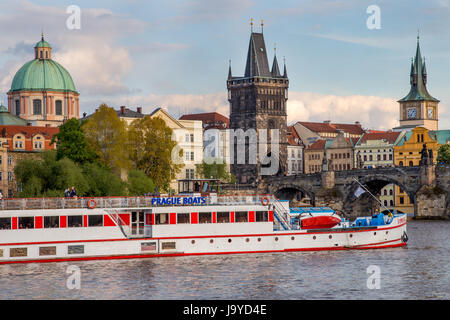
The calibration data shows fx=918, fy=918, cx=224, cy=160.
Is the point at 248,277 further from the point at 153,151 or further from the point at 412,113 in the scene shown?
the point at 412,113

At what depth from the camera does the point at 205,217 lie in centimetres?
5041

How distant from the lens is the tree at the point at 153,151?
82.9 m

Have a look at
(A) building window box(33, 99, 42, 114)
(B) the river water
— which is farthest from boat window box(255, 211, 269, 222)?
(A) building window box(33, 99, 42, 114)

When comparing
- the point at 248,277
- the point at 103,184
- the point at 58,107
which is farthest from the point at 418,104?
the point at 248,277

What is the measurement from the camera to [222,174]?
125 metres

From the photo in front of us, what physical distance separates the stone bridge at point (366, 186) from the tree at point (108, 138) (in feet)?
105

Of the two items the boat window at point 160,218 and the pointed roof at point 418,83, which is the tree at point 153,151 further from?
the pointed roof at point 418,83

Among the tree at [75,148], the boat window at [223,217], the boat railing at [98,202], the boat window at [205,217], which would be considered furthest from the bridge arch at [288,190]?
the boat window at [205,217]

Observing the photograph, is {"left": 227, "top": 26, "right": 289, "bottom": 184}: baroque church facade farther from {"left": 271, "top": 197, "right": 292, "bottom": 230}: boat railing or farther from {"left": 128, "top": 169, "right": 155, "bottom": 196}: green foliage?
{"left": 271, "top": 197, "right": 292, "bottom": 230}: boat railing

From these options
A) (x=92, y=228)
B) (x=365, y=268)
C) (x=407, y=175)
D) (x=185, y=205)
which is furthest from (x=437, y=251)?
(x=407, y=175)

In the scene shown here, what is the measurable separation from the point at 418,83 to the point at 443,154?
1455 inches
